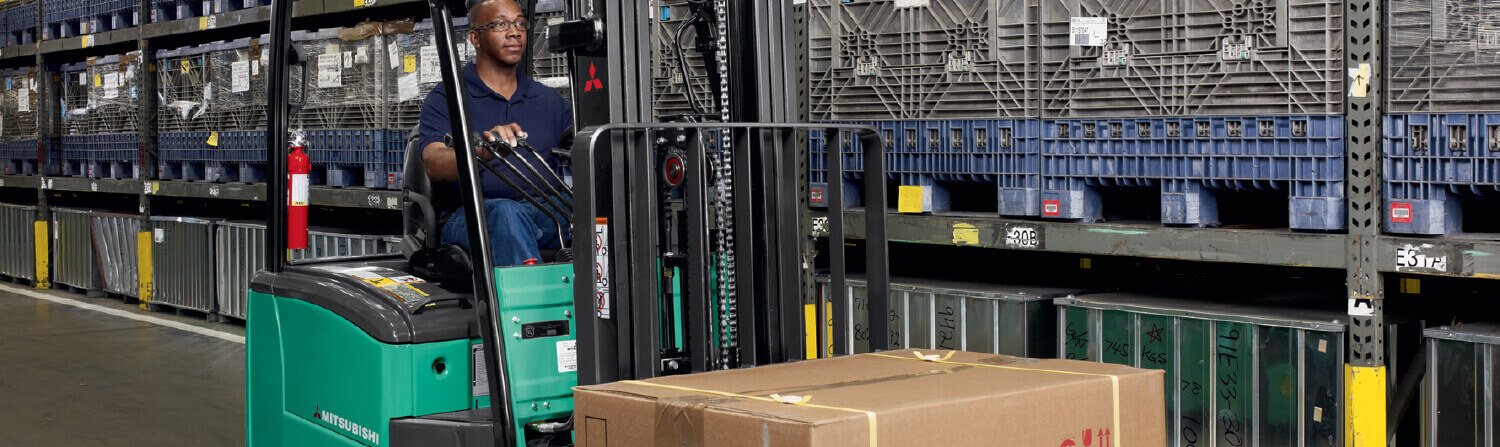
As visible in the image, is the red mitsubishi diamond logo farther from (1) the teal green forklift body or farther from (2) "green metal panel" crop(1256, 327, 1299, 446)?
(2) "green metal panel" crop(1256, 327, 1299, 446)

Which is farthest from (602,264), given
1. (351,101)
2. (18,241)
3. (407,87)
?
(18,241)

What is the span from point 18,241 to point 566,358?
12.1 meters

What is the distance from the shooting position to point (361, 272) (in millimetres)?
4258

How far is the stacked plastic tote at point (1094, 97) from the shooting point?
408cm

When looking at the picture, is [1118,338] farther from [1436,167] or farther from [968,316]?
[1436,167]

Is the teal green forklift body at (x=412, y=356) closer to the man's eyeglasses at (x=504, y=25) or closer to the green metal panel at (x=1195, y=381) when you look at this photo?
the man's eyeglasses at (x=504, y=25)

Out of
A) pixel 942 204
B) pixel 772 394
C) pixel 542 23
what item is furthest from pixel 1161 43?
pixel 542 23

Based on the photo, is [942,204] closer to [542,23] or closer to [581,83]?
[581,83]

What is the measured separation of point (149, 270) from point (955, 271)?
312 inches

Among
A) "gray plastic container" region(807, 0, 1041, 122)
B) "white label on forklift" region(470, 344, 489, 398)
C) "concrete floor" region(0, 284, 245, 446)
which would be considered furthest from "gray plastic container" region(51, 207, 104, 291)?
"white label on forklift" region(470, 344, 489, 398)

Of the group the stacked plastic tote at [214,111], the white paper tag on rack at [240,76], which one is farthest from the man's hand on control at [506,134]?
the white paper tag on rack at [240,76]

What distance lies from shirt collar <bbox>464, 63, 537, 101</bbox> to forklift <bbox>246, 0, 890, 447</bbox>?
249 mm

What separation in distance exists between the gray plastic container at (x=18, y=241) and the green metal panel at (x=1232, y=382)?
12.2 meters

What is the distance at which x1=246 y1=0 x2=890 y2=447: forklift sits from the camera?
10.7 ft
